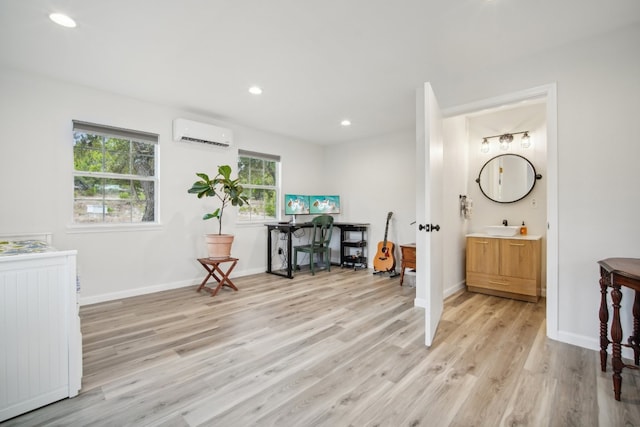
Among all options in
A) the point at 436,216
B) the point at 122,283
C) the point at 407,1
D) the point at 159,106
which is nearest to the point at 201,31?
the point at 407,1

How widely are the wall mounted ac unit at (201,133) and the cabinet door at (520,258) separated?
389 cm

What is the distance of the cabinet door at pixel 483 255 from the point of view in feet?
11.9

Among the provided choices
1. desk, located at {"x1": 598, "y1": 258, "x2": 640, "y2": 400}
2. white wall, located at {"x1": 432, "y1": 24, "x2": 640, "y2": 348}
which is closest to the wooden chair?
white wall, located at {"x1": 432, "y1": 24, "x2": 640, "y2": 348}

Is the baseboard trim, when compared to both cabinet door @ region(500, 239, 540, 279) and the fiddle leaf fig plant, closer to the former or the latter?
the fiddle leaf fig plant

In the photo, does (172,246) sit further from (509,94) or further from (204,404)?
(509,94)

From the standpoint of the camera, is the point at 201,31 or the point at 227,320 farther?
the point at 227,320

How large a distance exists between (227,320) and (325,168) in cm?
396

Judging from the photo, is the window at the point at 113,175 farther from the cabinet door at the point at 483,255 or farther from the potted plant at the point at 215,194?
the cabinet door at the point at 483,255

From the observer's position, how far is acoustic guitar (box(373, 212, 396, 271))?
15.8 feet

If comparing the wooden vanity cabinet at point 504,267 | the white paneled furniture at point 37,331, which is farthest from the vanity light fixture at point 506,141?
the white paneled furniture at point 37,331

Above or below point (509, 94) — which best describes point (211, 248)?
below

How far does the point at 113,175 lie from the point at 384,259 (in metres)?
3.91

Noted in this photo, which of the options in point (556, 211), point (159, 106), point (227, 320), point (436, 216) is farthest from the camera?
point (159, 106)

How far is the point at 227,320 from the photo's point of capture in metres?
2.84
